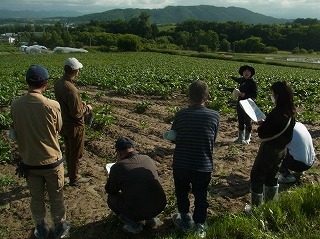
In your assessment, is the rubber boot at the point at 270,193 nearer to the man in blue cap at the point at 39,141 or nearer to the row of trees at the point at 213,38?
the man in blue cap at the point at 39,141

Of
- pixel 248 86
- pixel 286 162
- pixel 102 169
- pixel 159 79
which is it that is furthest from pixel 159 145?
pixel 159 79

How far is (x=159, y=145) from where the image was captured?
808 cm

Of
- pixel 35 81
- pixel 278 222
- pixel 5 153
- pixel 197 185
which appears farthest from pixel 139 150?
pixel 278 222

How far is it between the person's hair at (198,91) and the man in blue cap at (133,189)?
3.20ft

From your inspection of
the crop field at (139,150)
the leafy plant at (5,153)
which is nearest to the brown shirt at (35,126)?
the crop field at (139,150)

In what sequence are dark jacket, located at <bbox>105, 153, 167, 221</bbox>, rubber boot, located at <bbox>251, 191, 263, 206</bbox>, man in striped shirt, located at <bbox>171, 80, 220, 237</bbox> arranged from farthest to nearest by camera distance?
rubber boot, located at <bbox>251, 191, 263, 206</bbox> < dark jacket, located at <bbox>105, 153, 167, 221</bbox> < man in striped shirt, located at <bbox>171, 80, 220, 237</bbox>

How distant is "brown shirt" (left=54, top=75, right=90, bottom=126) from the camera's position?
214 inches

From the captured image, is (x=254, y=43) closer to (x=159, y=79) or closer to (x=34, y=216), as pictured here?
(x=159, y=79)

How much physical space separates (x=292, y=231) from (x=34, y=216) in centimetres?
299

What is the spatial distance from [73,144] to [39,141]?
168cm

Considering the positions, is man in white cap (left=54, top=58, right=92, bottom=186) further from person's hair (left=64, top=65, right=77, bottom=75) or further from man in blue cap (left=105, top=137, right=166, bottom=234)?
man in blue cap (left=105, top=137, right=166, bottom=234)

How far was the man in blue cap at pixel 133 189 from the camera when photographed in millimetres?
4320

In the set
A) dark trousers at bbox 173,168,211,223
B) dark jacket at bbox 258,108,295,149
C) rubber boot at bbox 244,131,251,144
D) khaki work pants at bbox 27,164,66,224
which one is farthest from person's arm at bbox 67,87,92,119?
rubber boot at bbox 244,131,251,144

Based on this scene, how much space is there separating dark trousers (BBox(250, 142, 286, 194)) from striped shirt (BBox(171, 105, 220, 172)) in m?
0.82
